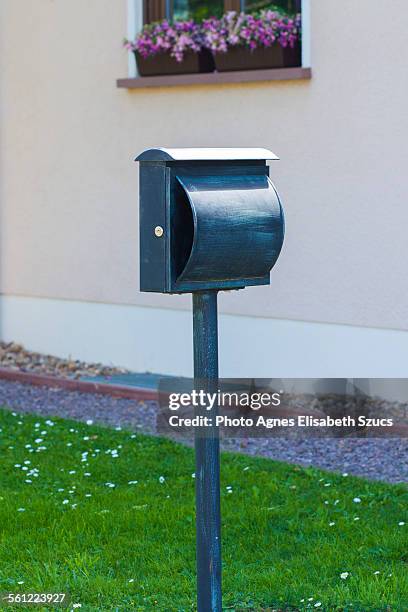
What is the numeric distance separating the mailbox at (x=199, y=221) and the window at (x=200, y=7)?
4449mm

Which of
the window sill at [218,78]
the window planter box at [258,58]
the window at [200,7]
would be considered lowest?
the window sill at [218,78]

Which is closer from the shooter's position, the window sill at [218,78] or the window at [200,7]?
the window sill at [218,78]

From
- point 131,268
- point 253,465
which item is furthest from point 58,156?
point 253,465

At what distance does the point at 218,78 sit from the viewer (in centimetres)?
768

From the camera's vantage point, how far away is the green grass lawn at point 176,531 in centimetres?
408

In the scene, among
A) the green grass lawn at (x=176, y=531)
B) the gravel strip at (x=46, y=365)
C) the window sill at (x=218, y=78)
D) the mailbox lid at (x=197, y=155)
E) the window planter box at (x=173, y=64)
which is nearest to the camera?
the mailbox lid at (x=197, y=155)

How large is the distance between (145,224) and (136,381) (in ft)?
16.0

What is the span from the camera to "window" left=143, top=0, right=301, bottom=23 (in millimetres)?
7543

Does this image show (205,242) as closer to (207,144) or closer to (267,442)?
(267,442)

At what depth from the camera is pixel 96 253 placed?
8.63m

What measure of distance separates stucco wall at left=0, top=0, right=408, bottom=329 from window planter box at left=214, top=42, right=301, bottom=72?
0.15 meters

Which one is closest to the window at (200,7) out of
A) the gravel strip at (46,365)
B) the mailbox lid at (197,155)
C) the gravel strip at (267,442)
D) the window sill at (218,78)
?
the window sill at (218,78)

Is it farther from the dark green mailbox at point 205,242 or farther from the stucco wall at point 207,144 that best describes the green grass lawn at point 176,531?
the stucco wall at point 207,144

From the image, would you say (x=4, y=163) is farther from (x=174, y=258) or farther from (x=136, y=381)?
(x=174, y=258)
